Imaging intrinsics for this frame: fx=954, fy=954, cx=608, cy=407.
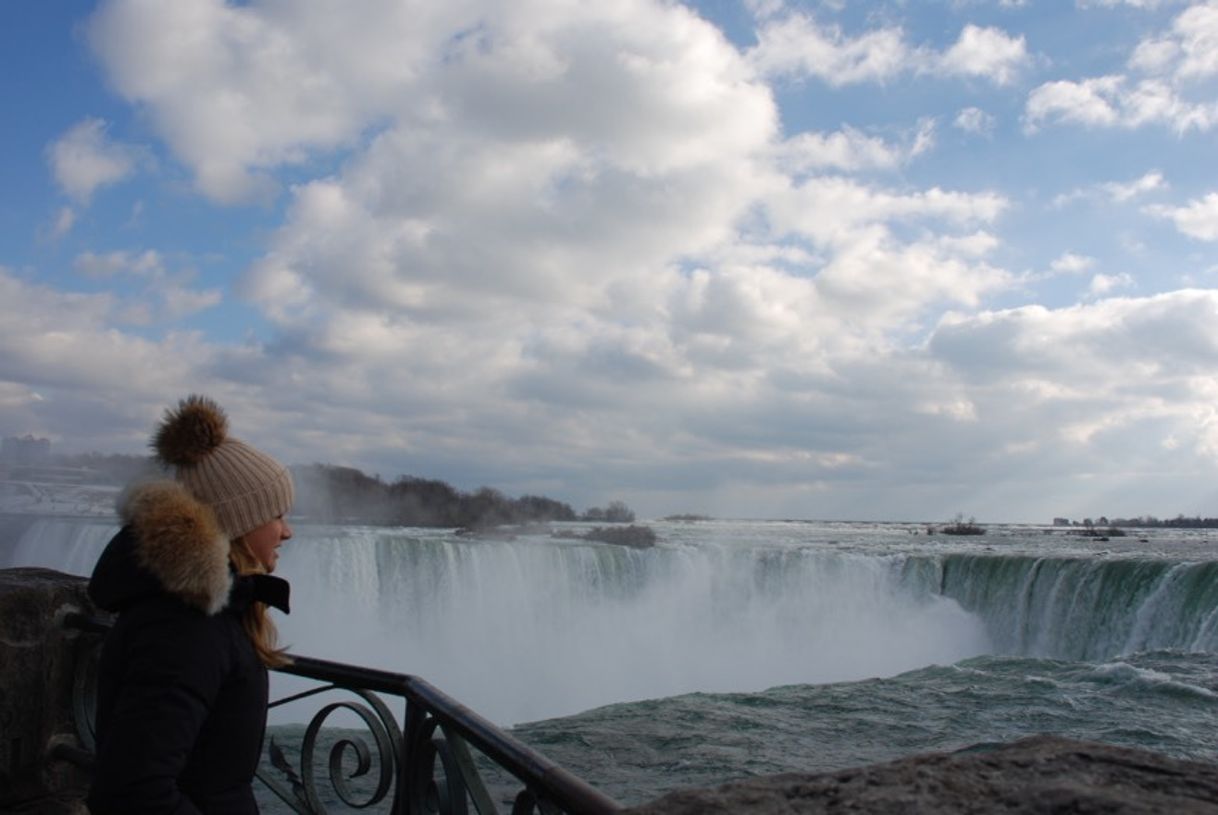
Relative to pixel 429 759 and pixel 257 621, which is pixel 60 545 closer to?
pixel 429 759

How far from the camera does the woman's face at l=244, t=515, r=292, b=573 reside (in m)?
2.03

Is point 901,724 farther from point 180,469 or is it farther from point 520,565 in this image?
point 520,565

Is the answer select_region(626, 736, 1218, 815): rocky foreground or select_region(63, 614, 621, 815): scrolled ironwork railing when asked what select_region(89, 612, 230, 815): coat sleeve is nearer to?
select_region(63, 614, 621, 815): scrolled ironwork railing

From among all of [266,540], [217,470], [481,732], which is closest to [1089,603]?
[481,732]

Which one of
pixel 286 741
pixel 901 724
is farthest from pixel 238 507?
→ pixel 901 724

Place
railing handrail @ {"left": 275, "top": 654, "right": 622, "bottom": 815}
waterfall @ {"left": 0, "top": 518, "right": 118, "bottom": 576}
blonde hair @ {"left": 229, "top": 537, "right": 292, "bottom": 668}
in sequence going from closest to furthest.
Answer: railing handrail @ {"left": 275, "top": 654, "right": 622, "bottom": 815}, blonde hair @ {"left": 229, "top": 537, "right": 292, "bottom": 668}, waterfall @ {"left": 0, "top": 518, "right": 118, "bottom": 576}

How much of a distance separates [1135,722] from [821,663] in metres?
10.4

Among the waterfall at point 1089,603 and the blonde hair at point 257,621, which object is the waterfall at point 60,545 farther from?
the blonde hair at point 257,621

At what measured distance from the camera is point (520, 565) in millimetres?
21719

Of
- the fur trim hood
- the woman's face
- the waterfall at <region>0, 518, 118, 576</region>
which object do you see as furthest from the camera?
the waterfall at <region>0, 518, 118, 576</region>

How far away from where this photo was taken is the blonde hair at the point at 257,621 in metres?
1.92

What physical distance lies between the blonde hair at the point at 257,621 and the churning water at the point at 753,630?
885 centimetres

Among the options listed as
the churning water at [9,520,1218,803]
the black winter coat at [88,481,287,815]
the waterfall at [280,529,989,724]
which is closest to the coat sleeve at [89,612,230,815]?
the black winter coat at [88,481,287,815]

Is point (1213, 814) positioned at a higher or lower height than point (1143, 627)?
higher
